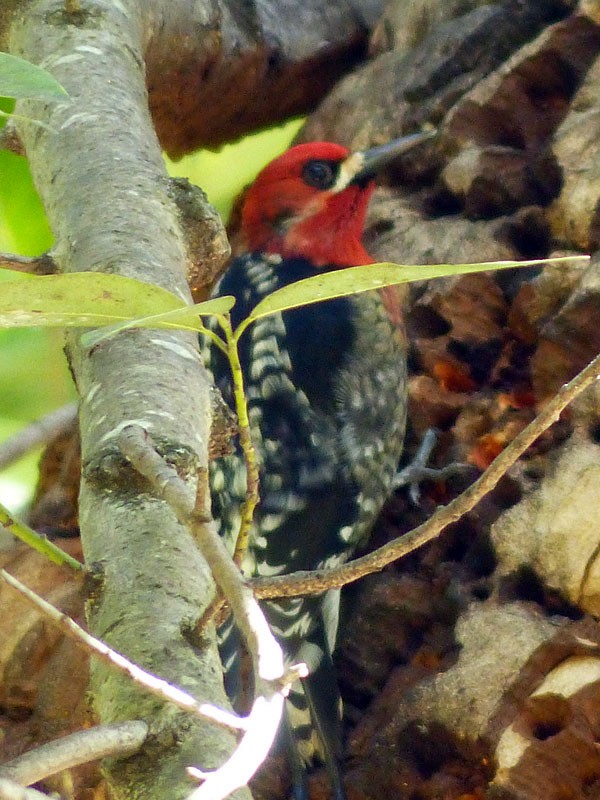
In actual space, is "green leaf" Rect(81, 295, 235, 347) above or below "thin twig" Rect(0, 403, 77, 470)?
above

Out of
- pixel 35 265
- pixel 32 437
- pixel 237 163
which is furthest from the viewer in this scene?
pixel 237 163

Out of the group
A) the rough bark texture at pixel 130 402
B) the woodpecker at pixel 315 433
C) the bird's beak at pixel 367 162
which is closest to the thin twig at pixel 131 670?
the rough bark texture at pixel 130 402

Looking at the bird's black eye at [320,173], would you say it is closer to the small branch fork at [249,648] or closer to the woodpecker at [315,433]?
the woodpecker at [315,433]

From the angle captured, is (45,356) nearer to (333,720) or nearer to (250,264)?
(250,264)

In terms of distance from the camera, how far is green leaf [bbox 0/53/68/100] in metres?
0.84

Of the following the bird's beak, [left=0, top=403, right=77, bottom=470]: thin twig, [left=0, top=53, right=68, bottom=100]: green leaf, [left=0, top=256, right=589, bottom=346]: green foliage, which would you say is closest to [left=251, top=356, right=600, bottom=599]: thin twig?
[left=0, top=256, right=589, bottom=346]: green foliage

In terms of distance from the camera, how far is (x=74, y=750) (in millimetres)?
665

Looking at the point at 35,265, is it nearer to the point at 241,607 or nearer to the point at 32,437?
the point at 32,437

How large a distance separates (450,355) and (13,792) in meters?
1.82

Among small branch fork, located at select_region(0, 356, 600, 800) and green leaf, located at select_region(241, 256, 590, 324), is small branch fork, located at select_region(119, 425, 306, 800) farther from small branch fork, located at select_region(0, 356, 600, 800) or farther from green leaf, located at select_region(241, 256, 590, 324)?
green leaf, located at select_region(241, 256, 590, 324)

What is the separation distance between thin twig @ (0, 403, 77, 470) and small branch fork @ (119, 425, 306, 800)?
2.70 feet

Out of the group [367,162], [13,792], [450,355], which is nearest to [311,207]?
[367,162]

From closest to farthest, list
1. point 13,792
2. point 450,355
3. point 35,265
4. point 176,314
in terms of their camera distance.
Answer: point 13,792, point 176,314, point 35,265, point 450,355

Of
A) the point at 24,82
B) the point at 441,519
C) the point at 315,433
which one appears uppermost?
the point at 24,82
